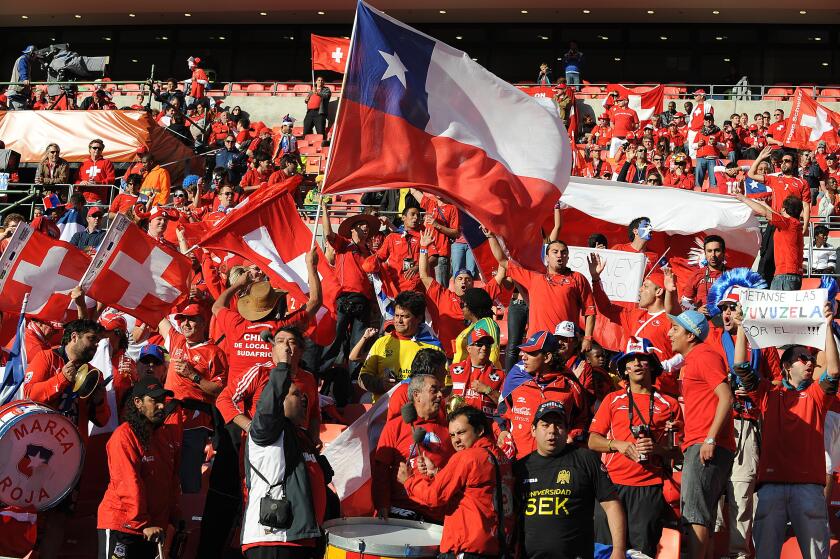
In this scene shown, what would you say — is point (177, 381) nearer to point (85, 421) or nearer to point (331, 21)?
point (85, 421)

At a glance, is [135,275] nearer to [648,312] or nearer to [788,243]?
[648,312]

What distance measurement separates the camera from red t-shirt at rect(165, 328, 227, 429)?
9.09m

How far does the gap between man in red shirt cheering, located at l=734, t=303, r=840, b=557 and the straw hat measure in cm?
339

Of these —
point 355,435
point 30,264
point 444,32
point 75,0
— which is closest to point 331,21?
point 444,32

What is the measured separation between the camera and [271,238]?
36.8 feet

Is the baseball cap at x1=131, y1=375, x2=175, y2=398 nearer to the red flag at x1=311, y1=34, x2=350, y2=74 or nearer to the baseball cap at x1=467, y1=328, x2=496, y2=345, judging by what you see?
the baseball cap at x1=467, y1=328, x2=496, y2=345

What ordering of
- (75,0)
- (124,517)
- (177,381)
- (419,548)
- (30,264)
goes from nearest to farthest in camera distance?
(419,548) → (124,517) → (177,381) → (30,264) → (75,0)

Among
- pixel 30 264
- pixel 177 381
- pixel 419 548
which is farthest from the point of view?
pixel 30 264

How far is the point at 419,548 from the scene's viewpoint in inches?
280

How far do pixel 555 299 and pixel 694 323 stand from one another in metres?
1.87

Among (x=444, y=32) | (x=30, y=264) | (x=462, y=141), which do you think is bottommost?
(x=30, y=264)

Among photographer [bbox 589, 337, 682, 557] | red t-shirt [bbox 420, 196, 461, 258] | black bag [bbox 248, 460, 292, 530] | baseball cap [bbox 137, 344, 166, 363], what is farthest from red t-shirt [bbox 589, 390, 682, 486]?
red t-shirt [bbox 420, 196, 461, 258]

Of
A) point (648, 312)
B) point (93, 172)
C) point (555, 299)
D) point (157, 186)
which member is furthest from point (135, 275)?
point (93, 172)

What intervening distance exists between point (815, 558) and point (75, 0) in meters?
32.6
